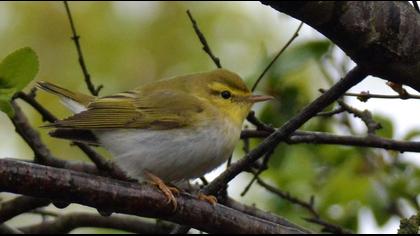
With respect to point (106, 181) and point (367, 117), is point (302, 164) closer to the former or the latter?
point (367, 117)

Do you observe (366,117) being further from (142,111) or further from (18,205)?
(18,205)

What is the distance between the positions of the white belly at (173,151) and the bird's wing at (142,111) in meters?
0.09

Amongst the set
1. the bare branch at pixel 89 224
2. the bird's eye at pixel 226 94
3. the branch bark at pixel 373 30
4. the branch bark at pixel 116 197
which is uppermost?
the bird's eye at pixel 226 94

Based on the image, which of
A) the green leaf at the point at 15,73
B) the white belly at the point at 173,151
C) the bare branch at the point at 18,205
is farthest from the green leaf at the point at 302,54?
the green leaf at the point at 15,73

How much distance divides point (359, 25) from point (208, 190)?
1.60m

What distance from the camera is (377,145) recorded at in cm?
378

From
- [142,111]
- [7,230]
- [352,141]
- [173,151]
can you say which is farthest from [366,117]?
[7,230]

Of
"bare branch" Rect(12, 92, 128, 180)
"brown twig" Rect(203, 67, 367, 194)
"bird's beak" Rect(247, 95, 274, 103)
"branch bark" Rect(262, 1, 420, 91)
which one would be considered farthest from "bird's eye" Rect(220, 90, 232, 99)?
"branch bark" Rect(262, 1, 420, 91)

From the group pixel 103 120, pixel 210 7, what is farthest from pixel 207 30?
pixel 103 120

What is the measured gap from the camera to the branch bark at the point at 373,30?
2299 mm

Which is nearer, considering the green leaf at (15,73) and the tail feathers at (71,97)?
the green leaf at (15,73)

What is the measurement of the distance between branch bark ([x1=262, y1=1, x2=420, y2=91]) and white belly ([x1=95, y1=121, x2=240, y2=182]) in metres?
1.81

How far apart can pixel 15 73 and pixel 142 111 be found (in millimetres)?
1852

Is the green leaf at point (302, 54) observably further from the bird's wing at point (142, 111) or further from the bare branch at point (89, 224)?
the bare branch at point (89, 224)
